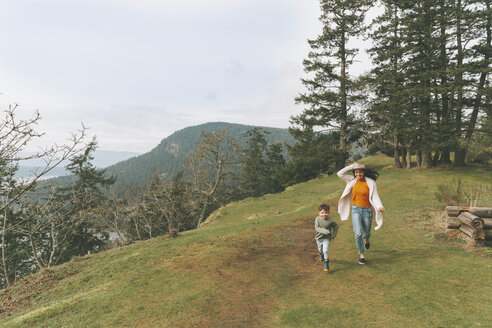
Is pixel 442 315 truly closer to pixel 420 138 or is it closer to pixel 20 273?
pixel 420 138

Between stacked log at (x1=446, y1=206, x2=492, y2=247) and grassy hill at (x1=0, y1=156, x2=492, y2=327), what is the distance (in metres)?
0.45

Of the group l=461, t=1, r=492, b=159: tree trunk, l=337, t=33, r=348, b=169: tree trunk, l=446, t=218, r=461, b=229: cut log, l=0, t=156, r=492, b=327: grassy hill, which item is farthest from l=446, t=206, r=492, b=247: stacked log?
l=337, t=33, r=348, b=169: tree trunk

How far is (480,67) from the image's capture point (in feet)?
61.1

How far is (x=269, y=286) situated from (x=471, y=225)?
6.13 meters

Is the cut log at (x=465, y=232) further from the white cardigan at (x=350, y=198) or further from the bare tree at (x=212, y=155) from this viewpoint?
the bare tree at (x=212, y=155)

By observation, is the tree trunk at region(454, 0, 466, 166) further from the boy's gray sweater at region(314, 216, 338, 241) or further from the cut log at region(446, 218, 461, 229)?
the boy's gray sweater at region(314, 216, 338, 241)

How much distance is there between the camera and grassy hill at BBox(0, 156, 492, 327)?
14.6 ft

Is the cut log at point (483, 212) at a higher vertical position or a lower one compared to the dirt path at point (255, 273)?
higher

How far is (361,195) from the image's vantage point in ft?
21.2

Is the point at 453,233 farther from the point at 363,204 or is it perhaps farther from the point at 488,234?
the point at 363,204

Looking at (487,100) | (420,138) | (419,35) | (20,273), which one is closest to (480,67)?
(487,100)

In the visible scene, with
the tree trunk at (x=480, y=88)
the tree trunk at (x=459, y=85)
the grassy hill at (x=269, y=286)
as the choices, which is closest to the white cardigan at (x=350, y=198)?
the grassy hill at (x=269, y=286)

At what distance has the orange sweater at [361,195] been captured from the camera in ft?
21.1

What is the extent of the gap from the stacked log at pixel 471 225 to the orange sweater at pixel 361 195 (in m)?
3.33
